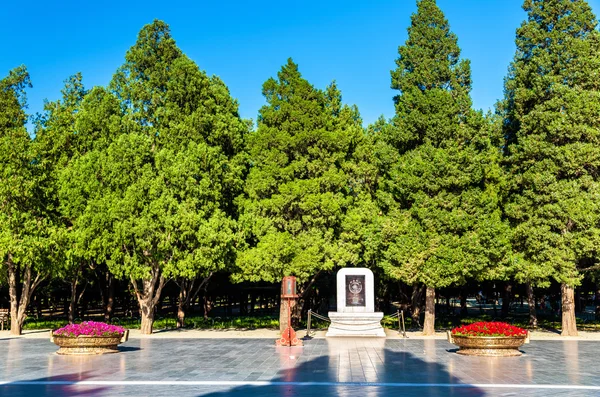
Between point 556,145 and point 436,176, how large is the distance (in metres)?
6.53

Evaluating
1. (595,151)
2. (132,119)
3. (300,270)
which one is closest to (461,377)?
(300,270)

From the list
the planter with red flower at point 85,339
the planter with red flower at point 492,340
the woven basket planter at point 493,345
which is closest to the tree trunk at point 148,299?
the planter with red flower at point 85,339

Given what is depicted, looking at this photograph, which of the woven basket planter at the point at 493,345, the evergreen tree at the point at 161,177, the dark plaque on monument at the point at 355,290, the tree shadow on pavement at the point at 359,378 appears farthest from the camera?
the dark plaque on monument at the point at 355,290

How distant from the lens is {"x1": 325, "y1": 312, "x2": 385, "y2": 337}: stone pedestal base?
26.0m

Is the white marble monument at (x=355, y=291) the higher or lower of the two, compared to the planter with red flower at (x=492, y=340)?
higher

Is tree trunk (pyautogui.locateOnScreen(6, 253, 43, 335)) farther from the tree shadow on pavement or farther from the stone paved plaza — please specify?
the tree shadow on pavement

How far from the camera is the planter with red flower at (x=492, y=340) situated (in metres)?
17.7

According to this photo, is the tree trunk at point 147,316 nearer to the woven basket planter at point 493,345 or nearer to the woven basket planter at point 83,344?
the woven basket planter at point 83,344

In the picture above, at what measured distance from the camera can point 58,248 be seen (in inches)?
1070

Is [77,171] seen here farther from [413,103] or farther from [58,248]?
[413,103]

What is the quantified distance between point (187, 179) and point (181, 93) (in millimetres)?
5355

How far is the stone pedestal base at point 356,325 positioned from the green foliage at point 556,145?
701 centimetres

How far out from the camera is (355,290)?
28203mm

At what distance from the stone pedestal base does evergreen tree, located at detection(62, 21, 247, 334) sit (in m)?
6.03
